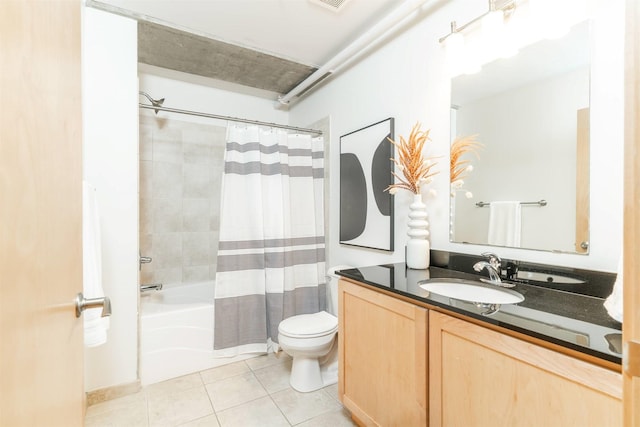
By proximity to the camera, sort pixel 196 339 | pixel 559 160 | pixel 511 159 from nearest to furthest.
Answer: pixel 559 160 → pixel 511 159 → pixel 196 339

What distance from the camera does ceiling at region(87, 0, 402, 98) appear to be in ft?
5.93

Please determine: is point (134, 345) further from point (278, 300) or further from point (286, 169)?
point (286, 169)

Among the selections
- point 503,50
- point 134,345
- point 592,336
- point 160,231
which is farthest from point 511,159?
point 160,231

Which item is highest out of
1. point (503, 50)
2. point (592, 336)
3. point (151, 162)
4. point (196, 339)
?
point (503, 50)

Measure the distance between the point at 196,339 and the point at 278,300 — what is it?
2.09 ft

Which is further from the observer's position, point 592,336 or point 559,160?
point 559,160

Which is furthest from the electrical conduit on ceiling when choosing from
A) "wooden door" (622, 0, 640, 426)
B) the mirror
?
"wooden door" (622, 0, 640, 426)

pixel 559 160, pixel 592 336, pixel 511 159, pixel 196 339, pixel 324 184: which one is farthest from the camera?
pixel 324 184

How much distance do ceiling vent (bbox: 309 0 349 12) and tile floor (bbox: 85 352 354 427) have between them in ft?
7.87

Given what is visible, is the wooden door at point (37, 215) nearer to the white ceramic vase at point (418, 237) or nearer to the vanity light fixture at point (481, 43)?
the white ceramic vase at point (418, 237)

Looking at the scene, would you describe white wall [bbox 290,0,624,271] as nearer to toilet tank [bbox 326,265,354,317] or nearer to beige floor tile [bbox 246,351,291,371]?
toilet tank [bbox 326,265,354,317]

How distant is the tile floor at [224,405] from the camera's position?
5.32 feet

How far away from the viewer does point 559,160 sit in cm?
123

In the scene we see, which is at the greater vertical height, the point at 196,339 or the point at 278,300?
the point at 278,300
